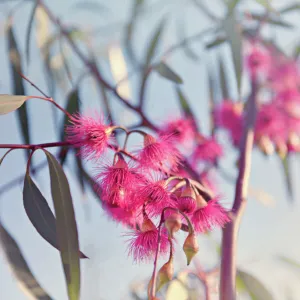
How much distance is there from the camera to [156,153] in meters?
0.43

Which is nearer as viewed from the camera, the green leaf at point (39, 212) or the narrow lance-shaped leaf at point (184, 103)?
the green leaf at point (39, 212)

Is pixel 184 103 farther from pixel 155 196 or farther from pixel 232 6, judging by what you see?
pixel 155 196

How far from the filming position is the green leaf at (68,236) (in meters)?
0.40

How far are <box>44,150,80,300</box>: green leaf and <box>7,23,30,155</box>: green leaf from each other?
0.18 metres

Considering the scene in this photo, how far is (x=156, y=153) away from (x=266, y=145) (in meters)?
0.36

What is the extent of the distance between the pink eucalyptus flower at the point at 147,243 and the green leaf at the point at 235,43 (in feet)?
0.88

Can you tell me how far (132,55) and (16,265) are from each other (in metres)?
0.63

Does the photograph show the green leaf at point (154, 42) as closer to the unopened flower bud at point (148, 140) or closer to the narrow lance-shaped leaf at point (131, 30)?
the narrow lance-shaped leaf at point (131, 30)

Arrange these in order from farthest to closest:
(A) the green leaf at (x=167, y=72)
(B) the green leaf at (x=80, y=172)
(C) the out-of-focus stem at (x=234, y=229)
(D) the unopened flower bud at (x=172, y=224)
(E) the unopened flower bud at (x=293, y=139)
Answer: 1. (E) the unopened flower bud at (x=293, y=139)
2. (B) the green leaf at (x=80, y=172)
3. (A) the green leaf at (x=167, y=72)
4. (C) the out-of-focus stem at (x=234, y=229)
5. (D) the unopened flower bud at (x=172, y=224)

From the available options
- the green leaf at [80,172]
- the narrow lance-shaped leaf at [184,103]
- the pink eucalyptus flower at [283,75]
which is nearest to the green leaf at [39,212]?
the green leaf at [80,172]

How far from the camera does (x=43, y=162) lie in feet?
1.89

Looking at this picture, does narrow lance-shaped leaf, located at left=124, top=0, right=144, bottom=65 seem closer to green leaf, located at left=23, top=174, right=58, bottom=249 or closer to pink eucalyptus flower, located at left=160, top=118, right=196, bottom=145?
pink eucalyptus flower, located at left=160, top=118, right=196, bottom=145

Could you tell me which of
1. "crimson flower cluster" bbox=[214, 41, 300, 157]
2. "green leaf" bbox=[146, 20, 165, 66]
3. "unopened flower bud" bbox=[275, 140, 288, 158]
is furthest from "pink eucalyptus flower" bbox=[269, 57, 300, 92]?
"green leaf" bbox=[146, 20, 165, 66]

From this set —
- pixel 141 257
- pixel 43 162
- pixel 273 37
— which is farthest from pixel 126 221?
pixel 273 37
